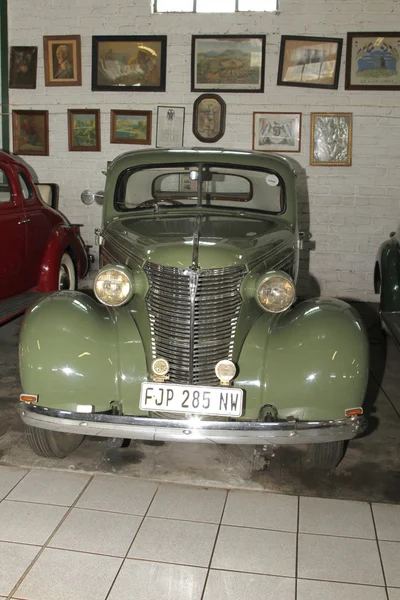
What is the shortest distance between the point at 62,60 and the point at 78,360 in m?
5.62

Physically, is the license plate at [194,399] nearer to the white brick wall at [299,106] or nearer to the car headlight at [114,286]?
the car headlight at [114,286]

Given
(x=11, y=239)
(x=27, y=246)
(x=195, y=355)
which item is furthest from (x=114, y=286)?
(x=27, y=246)

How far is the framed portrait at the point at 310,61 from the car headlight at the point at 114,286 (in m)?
4.89

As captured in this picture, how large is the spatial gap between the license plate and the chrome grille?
0.80ft

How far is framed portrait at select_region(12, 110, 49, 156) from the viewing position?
7773 millimetres

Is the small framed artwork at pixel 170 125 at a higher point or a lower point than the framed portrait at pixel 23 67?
lower

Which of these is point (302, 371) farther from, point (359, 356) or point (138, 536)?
point (138, 536)

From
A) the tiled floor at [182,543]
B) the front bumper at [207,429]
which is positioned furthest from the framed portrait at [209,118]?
the front bumper at [207,429]

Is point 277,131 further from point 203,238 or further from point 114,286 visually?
point 114,286

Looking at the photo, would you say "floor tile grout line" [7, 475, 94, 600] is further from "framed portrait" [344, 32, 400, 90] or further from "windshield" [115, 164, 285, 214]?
"framed portrait" [344, 32, 400, 90]

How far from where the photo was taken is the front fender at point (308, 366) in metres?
2.96

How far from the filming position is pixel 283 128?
24.3ft

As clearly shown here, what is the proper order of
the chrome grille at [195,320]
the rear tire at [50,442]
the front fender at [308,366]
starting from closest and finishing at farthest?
the front fender at [308,366], the chrome grille at [195,320], the rear tire at [50,442]

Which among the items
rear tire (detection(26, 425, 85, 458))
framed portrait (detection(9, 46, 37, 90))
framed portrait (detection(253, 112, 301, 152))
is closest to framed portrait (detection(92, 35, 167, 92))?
framed portrait (detection(9, 46, 37, 90))
